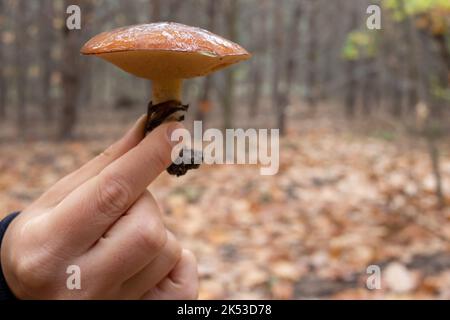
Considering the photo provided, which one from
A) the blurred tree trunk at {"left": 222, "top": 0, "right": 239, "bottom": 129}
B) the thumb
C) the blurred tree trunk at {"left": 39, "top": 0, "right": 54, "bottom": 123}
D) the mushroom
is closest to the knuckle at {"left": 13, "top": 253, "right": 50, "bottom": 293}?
the thumb

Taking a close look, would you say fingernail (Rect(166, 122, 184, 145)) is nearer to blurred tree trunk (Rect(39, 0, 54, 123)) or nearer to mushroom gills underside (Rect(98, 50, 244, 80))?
mushroom gills underside (Rect(98, 50, 244, 80))

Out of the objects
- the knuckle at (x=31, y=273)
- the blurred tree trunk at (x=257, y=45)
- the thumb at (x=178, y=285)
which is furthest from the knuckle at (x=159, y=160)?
the blurred tree trunk at (x=257, y=45)

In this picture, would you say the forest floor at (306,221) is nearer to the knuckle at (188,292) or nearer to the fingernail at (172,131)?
the knuckle at (188,292)

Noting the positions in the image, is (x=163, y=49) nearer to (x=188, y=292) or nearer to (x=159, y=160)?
(x=159, y=160)

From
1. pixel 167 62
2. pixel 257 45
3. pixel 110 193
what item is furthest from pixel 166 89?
pixel 257 45
